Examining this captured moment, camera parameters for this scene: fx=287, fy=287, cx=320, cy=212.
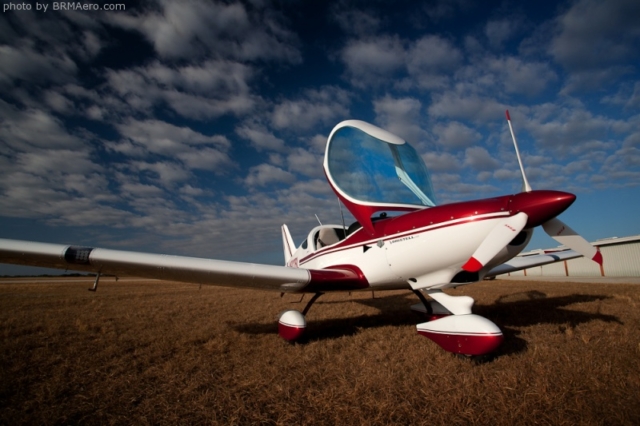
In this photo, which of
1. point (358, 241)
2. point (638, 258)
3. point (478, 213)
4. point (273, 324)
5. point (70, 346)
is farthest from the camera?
point (638, 258)

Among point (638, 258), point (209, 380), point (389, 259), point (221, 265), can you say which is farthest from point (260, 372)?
point (638, 258)

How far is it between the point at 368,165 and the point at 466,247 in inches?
97.9

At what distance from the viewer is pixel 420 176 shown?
5.87 m

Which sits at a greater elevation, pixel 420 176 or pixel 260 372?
pixel 420 176

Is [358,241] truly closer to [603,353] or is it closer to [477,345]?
[477,345]

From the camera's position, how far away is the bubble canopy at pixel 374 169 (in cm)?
535

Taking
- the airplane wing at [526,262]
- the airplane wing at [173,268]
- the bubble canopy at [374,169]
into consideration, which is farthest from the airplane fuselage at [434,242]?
the airplane wing at [526,262]

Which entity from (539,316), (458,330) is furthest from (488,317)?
(458,330)

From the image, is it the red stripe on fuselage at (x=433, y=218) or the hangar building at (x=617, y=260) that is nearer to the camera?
the red stripe on fuselage at (x=433, y=218)

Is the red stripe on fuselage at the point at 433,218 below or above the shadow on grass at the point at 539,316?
above

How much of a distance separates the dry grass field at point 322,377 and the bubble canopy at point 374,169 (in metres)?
2.40

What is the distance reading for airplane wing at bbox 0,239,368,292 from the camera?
3.64 metres

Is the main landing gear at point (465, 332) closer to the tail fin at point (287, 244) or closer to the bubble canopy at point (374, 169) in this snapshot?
the bubble canopy at point (374, 169)

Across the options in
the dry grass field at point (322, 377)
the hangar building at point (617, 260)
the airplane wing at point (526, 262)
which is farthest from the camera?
the hangar building at point (617, 260)
